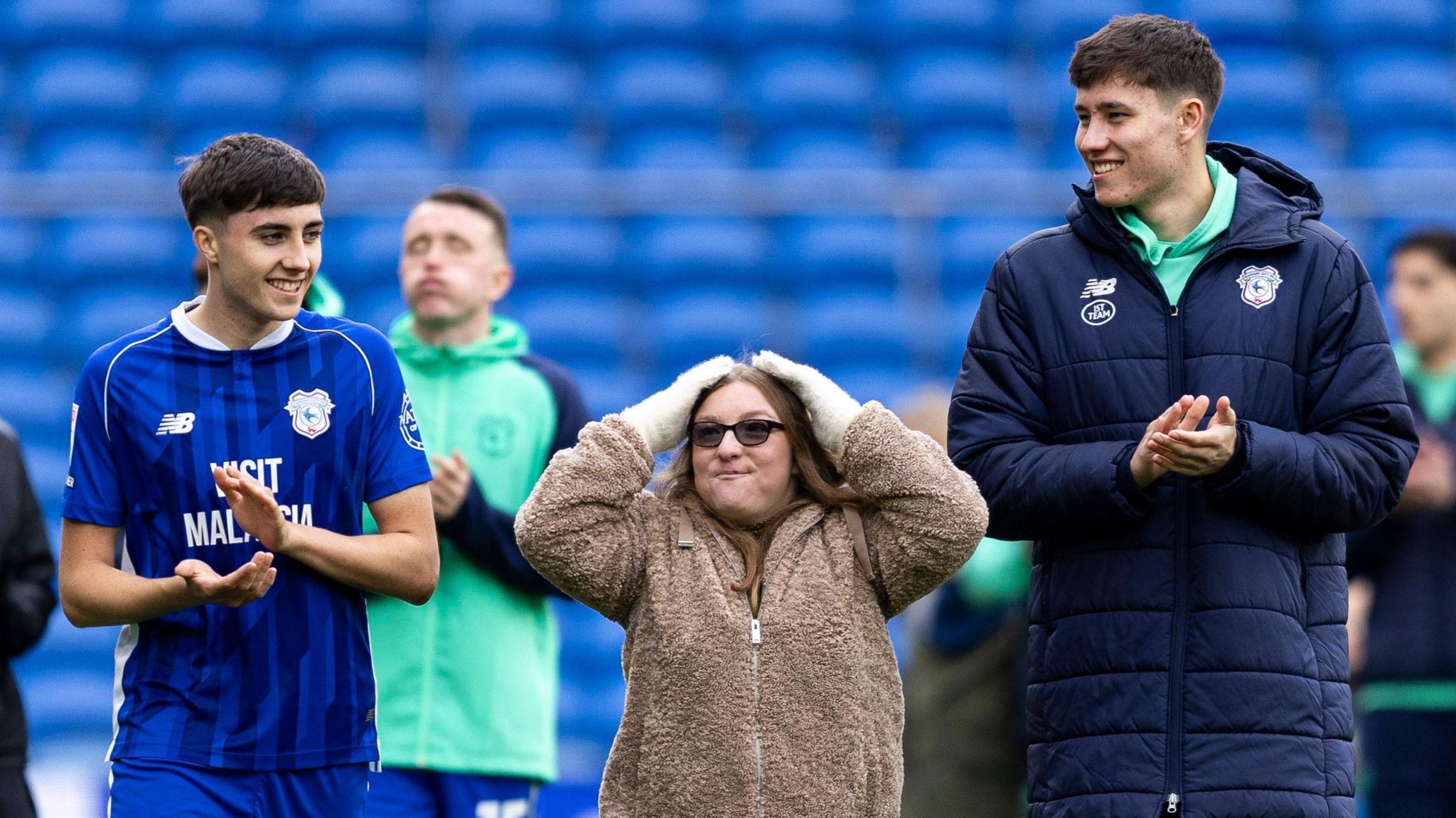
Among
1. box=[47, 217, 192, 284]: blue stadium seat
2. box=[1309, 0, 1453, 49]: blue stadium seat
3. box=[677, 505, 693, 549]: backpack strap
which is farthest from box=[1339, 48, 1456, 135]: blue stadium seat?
box=[677, 505, 693, 549]: backpack strap

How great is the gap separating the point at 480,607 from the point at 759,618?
5.10 ft

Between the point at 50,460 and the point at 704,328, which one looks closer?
the point at 50,460

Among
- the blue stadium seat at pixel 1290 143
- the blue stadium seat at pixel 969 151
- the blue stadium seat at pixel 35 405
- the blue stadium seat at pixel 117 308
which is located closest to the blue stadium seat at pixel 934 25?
the blue stadium seat at pixel 969 151

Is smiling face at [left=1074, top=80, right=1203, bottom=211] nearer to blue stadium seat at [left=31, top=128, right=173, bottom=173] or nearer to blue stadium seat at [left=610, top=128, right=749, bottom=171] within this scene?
blue stadium seat at [left=610, top=128, right=749, bottom=171]

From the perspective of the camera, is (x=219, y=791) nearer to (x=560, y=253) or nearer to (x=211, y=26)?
(x=560, y=253)

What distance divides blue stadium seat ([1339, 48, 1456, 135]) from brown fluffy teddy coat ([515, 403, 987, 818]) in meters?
8.50

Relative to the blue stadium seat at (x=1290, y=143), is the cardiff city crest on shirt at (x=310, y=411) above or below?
below

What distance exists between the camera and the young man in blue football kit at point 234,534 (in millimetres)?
3779

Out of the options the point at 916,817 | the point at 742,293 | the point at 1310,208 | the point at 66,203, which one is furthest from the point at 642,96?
the point at 1310,208

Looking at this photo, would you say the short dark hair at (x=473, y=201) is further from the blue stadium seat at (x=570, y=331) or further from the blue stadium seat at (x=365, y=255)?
the blue stadium seat at (x=365, y=255)

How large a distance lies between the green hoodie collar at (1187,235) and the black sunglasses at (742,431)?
854 millimetres

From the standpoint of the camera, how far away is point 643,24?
11.9 m

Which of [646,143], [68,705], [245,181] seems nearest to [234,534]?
[245,181]

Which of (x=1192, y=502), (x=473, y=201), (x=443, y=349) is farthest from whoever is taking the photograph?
(x=473, y=201)
